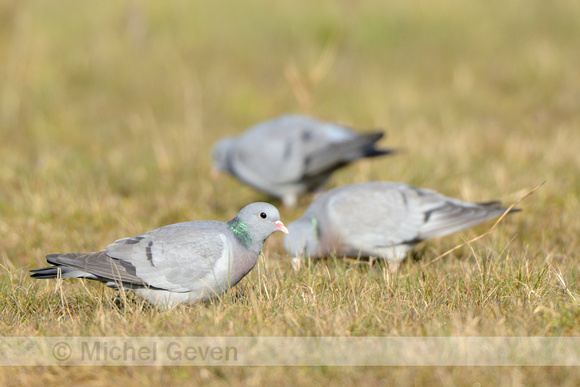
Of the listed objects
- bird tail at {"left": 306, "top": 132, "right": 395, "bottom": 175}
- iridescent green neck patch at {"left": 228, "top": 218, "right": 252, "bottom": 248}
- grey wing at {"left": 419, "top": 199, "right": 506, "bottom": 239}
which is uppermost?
iridescent green neck patch at {"left": 228, "top": 218, "right": 252, "bottom": 248}

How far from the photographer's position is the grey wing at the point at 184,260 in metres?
3.01

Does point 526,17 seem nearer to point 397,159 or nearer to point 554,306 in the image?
point 397,159

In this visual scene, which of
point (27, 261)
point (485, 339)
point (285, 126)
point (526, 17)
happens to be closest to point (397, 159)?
point (285, 126)

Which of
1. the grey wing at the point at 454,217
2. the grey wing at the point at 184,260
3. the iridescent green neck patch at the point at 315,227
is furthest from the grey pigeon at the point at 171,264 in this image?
the grey wing at the point at 454,217

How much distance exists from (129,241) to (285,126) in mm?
3072

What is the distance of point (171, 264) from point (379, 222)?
1530 mm

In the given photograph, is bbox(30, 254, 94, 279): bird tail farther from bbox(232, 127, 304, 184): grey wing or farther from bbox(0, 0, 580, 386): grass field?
bbox(232, 127, 304, 184): grey wing

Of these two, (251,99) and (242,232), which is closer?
(242,232)

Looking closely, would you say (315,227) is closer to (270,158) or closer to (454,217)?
(454,217)

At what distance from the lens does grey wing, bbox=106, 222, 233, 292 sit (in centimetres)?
301

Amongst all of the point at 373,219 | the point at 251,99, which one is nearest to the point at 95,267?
the point at 373,219

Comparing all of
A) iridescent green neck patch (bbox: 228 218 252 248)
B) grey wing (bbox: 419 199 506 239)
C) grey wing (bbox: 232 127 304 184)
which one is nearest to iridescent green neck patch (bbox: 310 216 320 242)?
grey wing (bbox: 419 199 506 239)

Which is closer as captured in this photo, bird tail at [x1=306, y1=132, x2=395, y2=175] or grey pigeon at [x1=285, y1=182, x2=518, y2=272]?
grey pigeon at [x1=285, y1=182, x2=518, y2=272]

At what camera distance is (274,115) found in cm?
947
